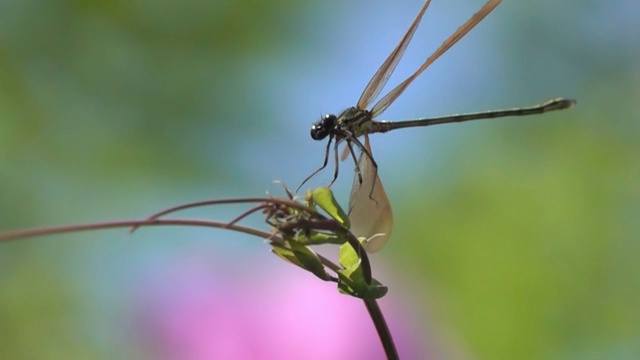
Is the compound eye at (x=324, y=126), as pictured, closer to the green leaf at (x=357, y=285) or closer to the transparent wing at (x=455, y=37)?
the transparent wing at (x=455, y=37)

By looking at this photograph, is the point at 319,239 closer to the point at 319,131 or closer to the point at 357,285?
the point at 357,285

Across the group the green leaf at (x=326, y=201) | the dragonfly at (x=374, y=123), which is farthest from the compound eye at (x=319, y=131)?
the green leaf at (x=326, y=201)

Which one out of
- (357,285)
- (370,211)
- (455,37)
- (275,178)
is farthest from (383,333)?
(275,178)

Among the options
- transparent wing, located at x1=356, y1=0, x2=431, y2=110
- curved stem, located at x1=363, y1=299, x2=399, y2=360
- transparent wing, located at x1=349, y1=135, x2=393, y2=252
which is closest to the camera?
curved stem, located at x1=363, y1=299, x2=399, y2=360

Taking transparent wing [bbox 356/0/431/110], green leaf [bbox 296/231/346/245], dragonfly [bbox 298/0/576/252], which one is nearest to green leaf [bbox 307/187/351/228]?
green leaf [bbox 296/231/346/245]

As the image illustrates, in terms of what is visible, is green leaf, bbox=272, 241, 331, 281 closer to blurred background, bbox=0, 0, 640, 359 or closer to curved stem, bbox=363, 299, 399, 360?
curved stem, bbox=363, 299, 399, 360

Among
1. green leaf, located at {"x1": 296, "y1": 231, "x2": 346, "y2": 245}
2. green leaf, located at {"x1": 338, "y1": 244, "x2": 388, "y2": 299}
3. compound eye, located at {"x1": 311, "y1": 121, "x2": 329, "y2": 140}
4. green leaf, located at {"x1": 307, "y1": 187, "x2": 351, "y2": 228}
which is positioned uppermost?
compound eye, located at {"x1": 311, "y1": 121, "x2": 329, "y2": 140}

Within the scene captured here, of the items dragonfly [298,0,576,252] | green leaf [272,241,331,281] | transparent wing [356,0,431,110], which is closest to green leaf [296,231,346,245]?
green leaf [272,241,331,281]

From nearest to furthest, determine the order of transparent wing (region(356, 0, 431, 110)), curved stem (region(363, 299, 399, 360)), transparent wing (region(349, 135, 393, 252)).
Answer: curved stem (region(363, 299, 399, 360)) → transparent wing (region(349, 135, 393, 252)) → transparent wing (region(356, 0, 431, 110))

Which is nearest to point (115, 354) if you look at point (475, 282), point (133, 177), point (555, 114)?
point (133, 177)

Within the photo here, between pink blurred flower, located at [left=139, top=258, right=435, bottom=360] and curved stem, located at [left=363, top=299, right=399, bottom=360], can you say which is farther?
pink blurred flower, located at [left=139, top=258, right=435, bottom=360]

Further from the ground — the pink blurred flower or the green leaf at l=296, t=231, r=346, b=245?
the green leaf at l=296, t=231, r=346, b=245
